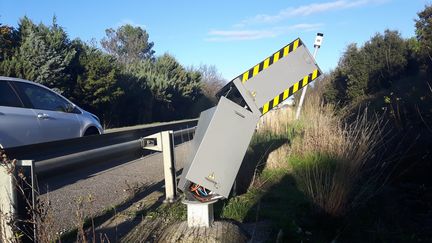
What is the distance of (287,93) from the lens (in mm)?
4234

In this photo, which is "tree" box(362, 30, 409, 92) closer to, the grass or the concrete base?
the grass

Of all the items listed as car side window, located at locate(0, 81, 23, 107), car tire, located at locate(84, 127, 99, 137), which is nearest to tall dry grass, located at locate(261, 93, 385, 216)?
car side window, located at locate(0, 81, 23, 107)

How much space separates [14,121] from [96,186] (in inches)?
88.8

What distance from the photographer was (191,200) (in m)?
3.76

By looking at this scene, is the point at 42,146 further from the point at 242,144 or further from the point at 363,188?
the point at 363,188

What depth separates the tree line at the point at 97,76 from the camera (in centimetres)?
1989

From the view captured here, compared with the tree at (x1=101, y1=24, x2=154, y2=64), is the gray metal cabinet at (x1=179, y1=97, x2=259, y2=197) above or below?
below

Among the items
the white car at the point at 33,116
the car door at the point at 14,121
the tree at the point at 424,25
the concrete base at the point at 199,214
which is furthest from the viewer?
the tree at the point at 424,25

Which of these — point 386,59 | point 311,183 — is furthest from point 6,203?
point 386,59

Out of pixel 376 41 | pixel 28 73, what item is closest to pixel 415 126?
pixel 376 41

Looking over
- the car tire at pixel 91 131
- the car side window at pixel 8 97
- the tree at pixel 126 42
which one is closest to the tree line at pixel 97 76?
the car tire at pixel 91 131

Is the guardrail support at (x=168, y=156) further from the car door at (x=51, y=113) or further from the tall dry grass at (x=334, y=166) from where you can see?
the car door at (x=51, y=113)

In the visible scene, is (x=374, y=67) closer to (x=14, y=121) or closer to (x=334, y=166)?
(x=334, y=166)

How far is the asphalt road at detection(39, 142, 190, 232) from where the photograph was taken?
4133 millimetres
